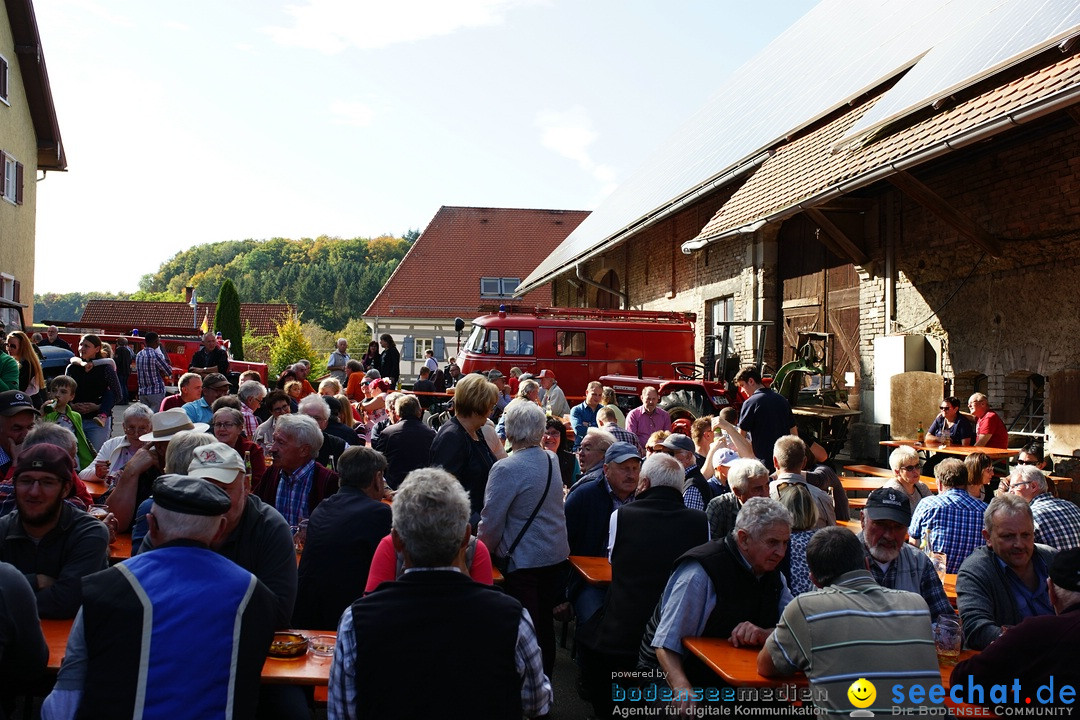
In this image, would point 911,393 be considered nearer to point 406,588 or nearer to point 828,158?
point 828,158

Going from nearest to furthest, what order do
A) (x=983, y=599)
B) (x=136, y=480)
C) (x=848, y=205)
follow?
(x=983, y=599)
(x=136, y=480)
(x=848, y=205)

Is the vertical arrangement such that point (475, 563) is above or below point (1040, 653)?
above

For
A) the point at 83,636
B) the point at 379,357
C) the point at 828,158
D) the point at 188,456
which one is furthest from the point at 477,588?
the point at 379,357

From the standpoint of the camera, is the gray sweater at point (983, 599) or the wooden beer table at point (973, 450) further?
the wooden beer table at point (973, 450)

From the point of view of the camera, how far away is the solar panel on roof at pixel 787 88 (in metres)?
16.2

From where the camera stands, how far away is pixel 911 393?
1317 centimetres

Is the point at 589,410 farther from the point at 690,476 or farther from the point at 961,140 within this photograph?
the point at 961,140

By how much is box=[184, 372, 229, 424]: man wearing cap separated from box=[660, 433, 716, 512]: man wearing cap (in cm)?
390

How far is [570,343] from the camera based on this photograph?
66.2 ft

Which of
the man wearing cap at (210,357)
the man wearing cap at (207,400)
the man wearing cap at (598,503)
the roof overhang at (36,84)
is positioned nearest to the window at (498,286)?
the roof overhang at (36,84)

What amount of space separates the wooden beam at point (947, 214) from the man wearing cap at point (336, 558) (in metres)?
9.72

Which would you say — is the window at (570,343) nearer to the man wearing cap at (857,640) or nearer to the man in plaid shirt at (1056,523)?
the man in plaid shirt at (1056,523)

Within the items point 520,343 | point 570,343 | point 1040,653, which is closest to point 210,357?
point 520,343

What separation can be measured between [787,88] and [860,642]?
2030 cm
